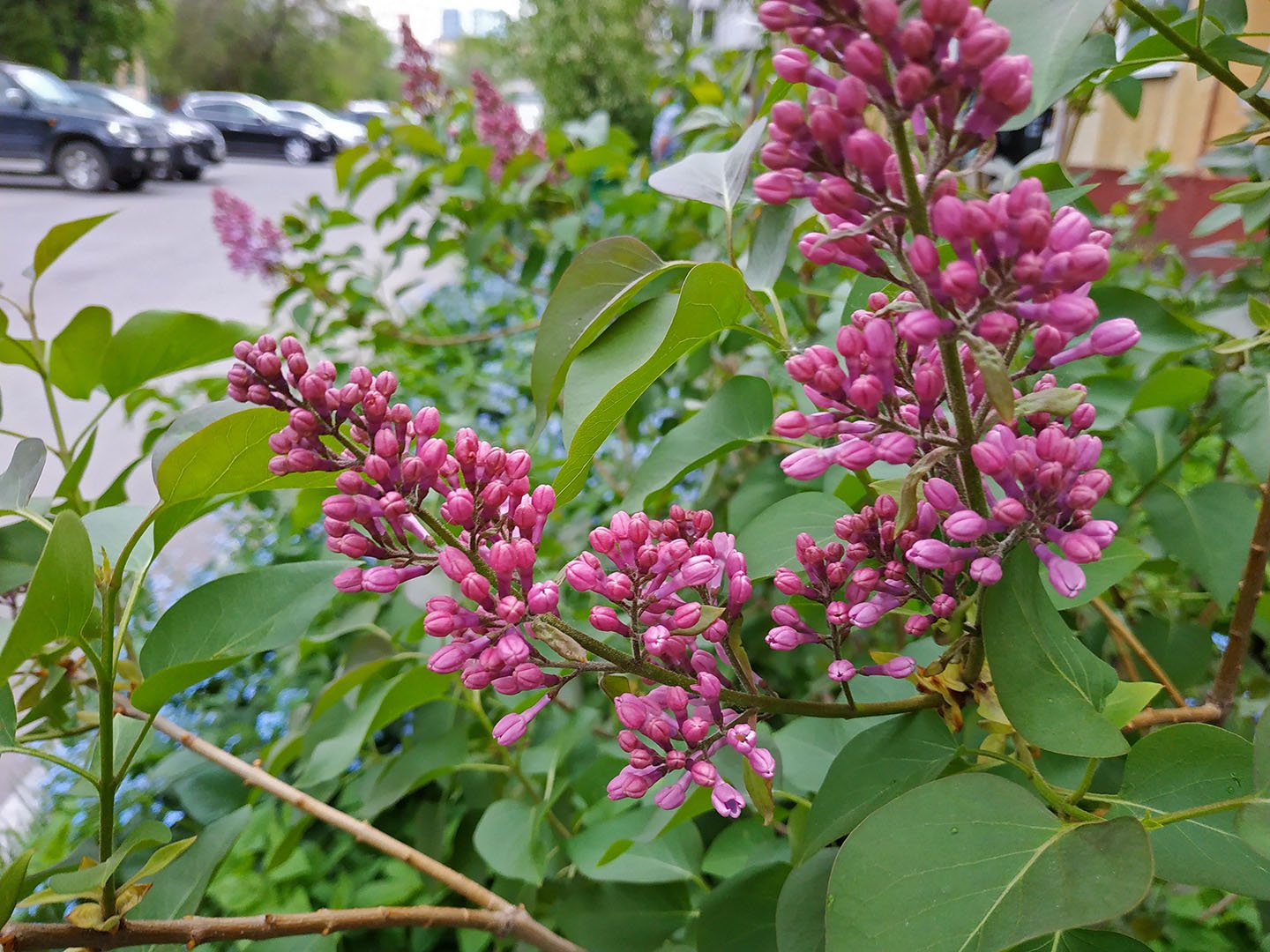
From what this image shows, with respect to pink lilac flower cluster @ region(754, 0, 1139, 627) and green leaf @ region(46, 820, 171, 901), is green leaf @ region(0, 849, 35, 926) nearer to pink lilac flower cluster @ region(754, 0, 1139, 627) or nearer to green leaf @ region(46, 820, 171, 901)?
green leaf @ region(46, 820, 171, 901)

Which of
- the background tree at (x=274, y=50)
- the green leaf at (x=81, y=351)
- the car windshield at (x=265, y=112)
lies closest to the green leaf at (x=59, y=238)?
the green leaf at (x=81, y=351)

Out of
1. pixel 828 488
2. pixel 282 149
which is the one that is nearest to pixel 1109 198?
pixel 828 488

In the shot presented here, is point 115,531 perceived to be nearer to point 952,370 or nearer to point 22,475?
point 22,475

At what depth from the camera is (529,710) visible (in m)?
0.46

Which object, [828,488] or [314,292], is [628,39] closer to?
[314,292]

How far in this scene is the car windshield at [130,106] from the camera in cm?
716

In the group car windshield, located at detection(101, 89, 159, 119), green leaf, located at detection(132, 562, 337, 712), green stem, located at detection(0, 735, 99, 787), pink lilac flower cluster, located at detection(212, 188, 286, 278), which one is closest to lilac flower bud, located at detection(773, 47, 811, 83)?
green leaf, located at detection(132, 562, 337, 712)

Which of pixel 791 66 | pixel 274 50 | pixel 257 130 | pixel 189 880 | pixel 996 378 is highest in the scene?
pixel 274 50

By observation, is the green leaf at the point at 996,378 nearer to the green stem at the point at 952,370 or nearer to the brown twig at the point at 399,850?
the green stem at the point at 952,370

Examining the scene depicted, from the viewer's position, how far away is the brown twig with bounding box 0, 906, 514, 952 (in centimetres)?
47

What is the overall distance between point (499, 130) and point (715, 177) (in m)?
1.52

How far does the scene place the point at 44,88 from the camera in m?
6.26

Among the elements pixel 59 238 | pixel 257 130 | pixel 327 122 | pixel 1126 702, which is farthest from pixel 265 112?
pixel 1126 702

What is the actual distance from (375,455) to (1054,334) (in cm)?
31
